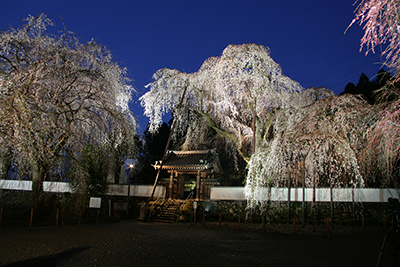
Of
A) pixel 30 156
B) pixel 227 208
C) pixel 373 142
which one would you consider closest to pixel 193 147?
pixel 227 208

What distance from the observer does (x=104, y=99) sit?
11.3 m

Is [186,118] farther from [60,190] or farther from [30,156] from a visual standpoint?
[30,156]

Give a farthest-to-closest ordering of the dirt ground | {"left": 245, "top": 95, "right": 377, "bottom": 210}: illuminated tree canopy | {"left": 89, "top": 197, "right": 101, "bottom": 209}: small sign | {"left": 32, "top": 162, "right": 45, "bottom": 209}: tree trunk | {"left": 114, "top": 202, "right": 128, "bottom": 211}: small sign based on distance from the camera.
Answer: {"left": 114, "top": 202, "right": 128, "bottom": 211}: small sign → {"left": 89, "top": 197, "right": 101, "bottom": 209}: small sign → {"left": 32, "top": 162, "right": 45, "bottom": 209}: tree trunk → {"left": 245, "top": 95, "right": 377, "bottom": 210}: illuminated tree canopy → the dirt ground

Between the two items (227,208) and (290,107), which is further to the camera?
(227,208)

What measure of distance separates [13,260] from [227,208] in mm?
11992

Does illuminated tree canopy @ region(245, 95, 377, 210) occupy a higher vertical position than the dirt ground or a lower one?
higher

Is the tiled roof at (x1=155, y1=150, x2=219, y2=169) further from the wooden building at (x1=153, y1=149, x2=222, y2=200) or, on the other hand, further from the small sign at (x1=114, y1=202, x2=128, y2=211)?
the small sign at (x1=114, y1=202, x2=128, y2=211)

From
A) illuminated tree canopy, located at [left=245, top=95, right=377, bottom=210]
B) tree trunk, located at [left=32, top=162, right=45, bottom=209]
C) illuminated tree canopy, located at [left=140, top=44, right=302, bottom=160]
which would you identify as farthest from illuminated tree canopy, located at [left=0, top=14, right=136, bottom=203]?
illuminated tree canopy, located at [left=245, top=95, right=377, bottom=210]

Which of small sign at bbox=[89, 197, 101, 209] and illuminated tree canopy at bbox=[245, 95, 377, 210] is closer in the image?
illuminated tree canopy at bbox=[245, 95, 377, 210]

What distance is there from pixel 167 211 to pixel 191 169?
9.69 feet

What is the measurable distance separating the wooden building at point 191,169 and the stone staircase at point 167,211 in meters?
0.88

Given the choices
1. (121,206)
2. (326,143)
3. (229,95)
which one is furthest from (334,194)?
(121,206)

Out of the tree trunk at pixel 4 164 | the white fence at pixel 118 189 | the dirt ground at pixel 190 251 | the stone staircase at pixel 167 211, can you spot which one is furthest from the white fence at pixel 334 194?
the tree trunk at pixel 4 164

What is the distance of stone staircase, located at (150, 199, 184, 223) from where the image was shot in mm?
15814
